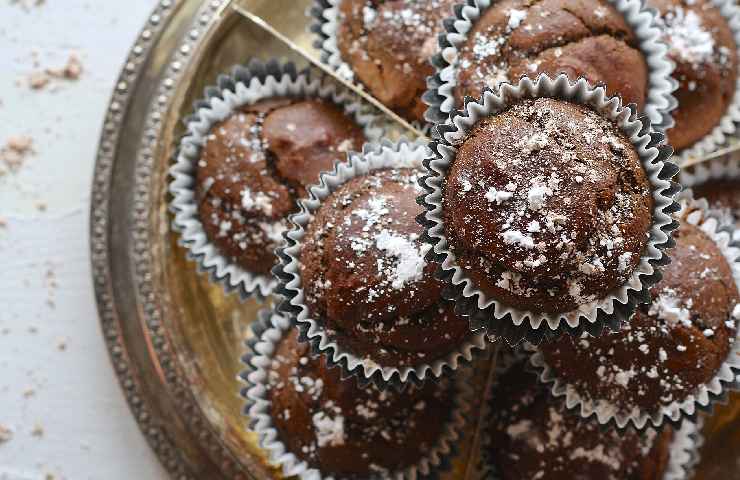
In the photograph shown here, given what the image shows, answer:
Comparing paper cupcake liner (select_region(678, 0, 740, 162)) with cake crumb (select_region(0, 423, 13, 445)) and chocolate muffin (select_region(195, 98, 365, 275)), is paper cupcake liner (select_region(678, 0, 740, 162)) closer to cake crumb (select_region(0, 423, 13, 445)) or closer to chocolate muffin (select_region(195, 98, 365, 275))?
chocolate muffin (select_region(195, 98, 365, 275))

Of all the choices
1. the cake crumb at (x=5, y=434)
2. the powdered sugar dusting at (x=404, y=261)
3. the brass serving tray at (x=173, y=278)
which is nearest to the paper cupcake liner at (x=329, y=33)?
the brass serving tray at (x=173, y=278)


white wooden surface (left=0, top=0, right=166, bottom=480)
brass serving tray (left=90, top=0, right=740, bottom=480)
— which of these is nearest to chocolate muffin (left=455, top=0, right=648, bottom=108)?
brass serving tray (left=90, top=0, right=740, bottom=480)

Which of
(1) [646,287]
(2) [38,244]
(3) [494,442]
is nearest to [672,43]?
(1) [646,287]

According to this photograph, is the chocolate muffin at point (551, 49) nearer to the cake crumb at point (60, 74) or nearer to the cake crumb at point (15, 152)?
the cake crumb at point (60, 74)

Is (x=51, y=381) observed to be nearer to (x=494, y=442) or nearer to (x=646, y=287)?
(x=494, y=442)

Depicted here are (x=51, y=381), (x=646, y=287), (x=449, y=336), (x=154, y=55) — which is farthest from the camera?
(x=51, y=381)
